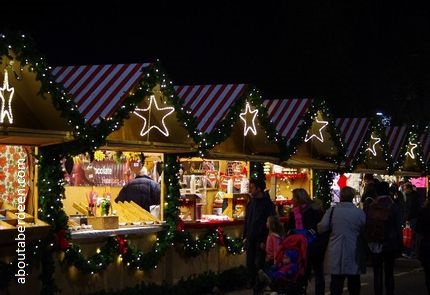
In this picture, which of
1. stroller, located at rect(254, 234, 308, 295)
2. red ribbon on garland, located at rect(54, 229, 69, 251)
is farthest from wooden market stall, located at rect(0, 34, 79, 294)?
stroller, located at rect(254, 234, 308, 295)

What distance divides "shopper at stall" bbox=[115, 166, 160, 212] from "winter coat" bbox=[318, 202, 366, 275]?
429 centimetres

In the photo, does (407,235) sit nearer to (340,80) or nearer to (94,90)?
(94,90)

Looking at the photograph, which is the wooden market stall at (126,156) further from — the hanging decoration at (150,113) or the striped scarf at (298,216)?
the striped scarf at (298,216)

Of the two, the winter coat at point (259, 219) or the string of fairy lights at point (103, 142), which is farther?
the winter coat at point (259, 219)

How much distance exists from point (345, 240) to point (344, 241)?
2cm

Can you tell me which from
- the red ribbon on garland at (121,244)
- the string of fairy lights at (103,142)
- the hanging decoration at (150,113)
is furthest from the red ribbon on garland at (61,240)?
the hanging decoration at (150,113)

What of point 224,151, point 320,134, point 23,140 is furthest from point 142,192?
point 320,134

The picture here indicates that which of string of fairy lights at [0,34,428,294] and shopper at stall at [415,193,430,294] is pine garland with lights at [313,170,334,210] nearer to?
string of fairy lights at [0,34,428,294]

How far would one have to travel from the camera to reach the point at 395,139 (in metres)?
22.6

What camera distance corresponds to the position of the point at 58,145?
1058 cm

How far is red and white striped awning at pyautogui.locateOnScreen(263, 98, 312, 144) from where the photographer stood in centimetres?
1636

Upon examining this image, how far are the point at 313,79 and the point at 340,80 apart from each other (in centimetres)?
136

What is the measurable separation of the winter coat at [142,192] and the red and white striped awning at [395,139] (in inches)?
394

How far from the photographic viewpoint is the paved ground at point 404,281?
13641 mm
